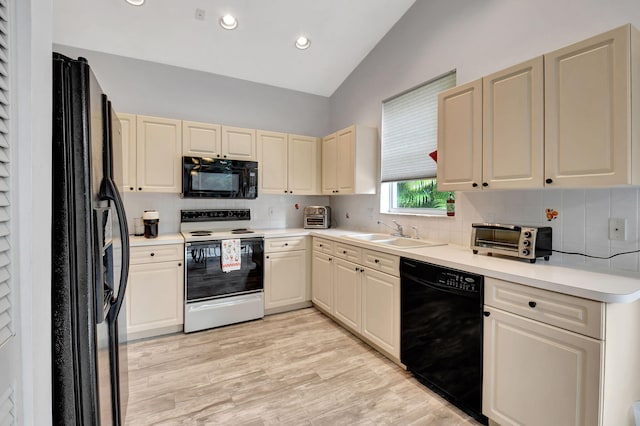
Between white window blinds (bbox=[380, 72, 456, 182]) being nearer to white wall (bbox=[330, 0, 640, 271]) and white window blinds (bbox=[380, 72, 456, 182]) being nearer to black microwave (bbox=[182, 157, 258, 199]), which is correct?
white wall (bbox=[330, 0, 640, 271])

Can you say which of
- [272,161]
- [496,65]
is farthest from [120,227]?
[496,65]

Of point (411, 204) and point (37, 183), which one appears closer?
point (37, 183)

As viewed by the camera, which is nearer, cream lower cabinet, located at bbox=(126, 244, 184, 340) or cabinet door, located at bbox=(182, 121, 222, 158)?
cream lower cabinet, located at bbox=(126, 244, 184, 340)

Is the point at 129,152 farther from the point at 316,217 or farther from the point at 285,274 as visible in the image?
the point at 316,217

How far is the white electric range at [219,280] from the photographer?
9.91ft

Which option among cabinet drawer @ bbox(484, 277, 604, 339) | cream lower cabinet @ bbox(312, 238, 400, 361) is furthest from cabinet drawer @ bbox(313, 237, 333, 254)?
cabinet drawer @ bbox(484, 277, 604, 339)

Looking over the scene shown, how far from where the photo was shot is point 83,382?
3.38 ft

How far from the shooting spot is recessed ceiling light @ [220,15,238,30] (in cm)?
296

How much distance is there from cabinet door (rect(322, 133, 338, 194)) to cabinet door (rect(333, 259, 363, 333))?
1.09 meters

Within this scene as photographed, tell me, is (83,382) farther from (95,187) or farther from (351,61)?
(351,61)

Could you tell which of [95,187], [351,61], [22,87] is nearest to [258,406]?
[95,187]

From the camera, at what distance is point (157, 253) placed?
2.89 m

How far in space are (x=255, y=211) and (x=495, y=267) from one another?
113 inches

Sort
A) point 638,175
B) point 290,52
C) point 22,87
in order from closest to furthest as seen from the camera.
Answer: point 22,87, point 638,175, point 290,52
